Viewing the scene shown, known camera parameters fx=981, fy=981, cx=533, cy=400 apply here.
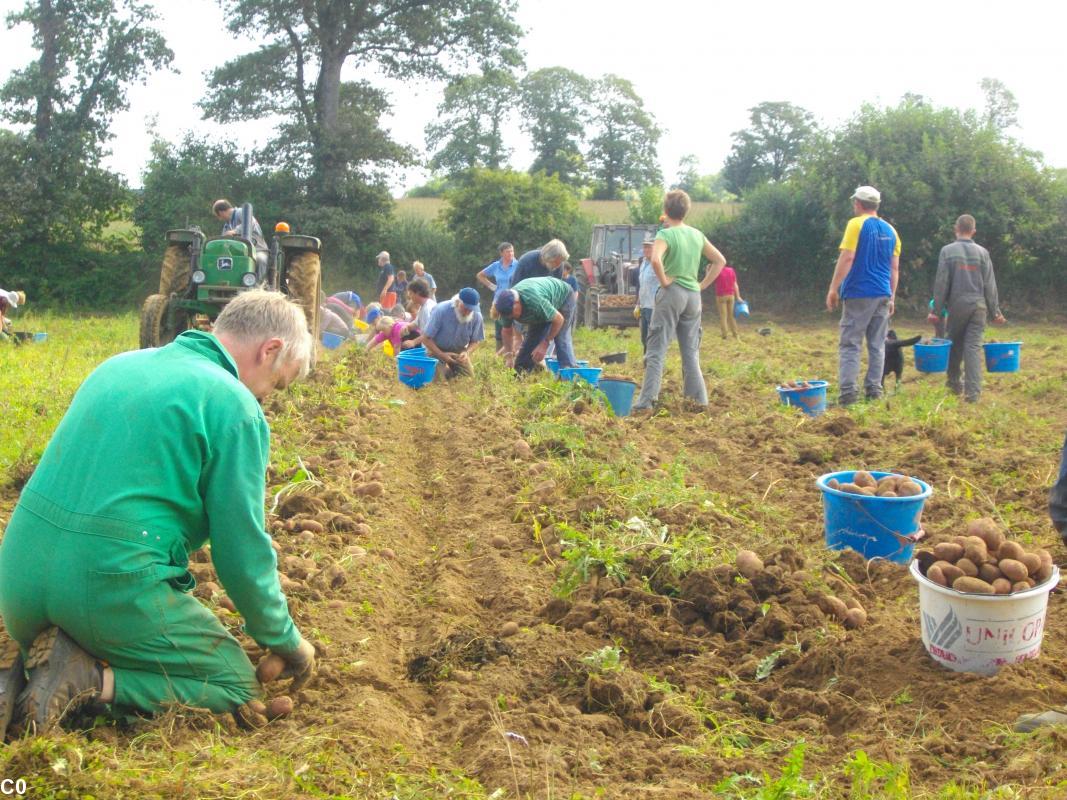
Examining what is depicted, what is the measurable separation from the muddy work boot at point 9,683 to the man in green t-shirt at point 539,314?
6.28m

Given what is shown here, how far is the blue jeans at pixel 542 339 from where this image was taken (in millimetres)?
9773

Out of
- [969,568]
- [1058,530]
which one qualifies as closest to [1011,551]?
[969,568]

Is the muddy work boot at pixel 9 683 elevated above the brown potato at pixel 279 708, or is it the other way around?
the muddy work boot at pixel 9 683

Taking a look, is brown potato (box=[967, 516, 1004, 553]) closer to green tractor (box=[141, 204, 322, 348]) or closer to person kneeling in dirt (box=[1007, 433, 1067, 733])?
person kneeling in dirt (box=[1007, 433, 1067, 733])

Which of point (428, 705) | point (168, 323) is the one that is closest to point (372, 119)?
point (168, 323)

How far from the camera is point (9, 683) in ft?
9.31

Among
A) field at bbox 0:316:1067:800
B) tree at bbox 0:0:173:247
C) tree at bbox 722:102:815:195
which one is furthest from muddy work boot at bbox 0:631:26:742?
tree at bbox 722:102:815:195

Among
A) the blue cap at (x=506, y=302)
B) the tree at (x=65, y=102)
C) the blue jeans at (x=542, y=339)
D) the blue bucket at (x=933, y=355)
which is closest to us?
the blue cap at (x=506, y=302)

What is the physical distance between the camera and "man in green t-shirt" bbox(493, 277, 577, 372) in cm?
907

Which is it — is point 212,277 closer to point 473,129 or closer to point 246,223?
point 246,223

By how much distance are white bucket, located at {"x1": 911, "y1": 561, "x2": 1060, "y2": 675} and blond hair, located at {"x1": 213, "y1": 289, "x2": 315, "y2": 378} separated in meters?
2.39

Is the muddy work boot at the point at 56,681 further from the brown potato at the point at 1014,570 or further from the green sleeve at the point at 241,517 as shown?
the brown potato at the point at 1014,570

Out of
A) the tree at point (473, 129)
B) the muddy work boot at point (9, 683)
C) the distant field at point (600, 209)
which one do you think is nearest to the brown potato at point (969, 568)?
the muddy work boot at point (9, 683)

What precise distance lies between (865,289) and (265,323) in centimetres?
693
